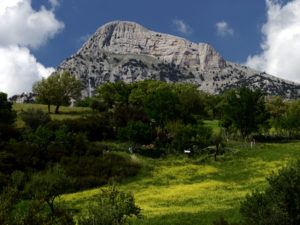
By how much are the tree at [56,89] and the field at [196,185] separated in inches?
1466

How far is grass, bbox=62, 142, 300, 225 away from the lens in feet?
69.9

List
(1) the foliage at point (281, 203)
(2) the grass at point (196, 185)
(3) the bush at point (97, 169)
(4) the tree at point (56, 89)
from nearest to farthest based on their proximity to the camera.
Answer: (1) the foliage at point (281, 203)
(2) the grass at point (196, 185)
(3) the bush at point (97, 169)
(4) the tree at point (56, 89)

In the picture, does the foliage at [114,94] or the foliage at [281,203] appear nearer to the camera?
the foliage at [281,203]

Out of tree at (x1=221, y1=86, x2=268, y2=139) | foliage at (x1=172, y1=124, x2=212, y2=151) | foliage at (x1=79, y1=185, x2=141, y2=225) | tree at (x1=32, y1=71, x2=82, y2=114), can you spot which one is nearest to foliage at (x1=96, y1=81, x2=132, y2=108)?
tree at (x1=32, y1=71, x2=82, y2=114)

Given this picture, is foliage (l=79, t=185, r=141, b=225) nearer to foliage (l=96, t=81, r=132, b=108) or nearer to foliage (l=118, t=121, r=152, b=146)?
foliage (l=118, t=121, r=152, b=146)

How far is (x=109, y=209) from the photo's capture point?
12297 millimetres

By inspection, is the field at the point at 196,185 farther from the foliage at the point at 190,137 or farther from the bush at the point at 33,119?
the bush at the point at 33,119

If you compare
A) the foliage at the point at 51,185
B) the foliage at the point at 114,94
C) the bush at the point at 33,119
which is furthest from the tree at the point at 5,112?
the foliage at the point at 114,94

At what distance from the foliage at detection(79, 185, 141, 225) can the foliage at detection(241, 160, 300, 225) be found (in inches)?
301

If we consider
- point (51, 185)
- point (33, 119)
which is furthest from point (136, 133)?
point (51, 185)

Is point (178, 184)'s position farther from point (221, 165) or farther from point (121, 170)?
point (221, 165)

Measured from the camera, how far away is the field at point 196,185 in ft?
69.9

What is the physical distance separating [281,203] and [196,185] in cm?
2161

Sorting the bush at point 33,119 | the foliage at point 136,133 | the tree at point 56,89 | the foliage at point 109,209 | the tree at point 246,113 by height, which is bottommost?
the foliage at point 109,209
